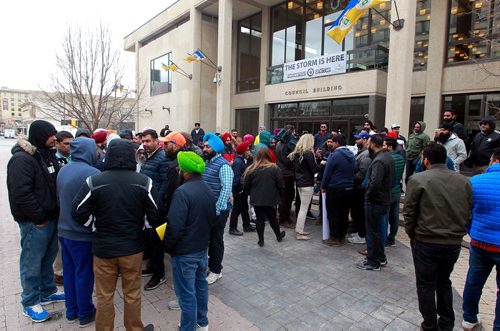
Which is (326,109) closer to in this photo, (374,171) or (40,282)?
(374,171)

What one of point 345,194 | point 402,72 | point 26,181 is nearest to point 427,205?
point 345,194

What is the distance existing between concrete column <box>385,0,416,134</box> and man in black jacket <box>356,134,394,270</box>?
20.3 ft

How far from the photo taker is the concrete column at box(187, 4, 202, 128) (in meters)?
18.4

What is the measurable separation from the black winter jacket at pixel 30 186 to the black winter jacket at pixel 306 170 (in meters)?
4.07

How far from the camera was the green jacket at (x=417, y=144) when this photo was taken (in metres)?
7.37

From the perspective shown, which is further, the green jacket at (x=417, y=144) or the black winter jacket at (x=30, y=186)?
the green jacket at (x=417, y=144)

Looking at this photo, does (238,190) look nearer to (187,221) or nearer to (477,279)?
(187,221)

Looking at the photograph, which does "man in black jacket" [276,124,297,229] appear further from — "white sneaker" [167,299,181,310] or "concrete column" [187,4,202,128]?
"concrete column" [187,4,202,128]

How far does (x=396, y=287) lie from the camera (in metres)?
4.12

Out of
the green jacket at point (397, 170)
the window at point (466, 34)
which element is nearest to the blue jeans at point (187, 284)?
the green jacket at point (397, 170)

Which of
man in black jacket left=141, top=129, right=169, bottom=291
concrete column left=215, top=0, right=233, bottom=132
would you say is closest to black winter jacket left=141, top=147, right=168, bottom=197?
man in black jacket left=141, top=129, right=169, bottom=291

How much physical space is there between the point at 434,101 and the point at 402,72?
82.8 inches

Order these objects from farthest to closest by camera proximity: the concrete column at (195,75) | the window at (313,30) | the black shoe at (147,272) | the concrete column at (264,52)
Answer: the concrete column at (195,75) → the concrete column at (264,52) → the window at (313,30) → the black shoe at (147,272)

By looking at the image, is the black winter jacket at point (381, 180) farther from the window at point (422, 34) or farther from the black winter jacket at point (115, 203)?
the window at point (422, 34)
